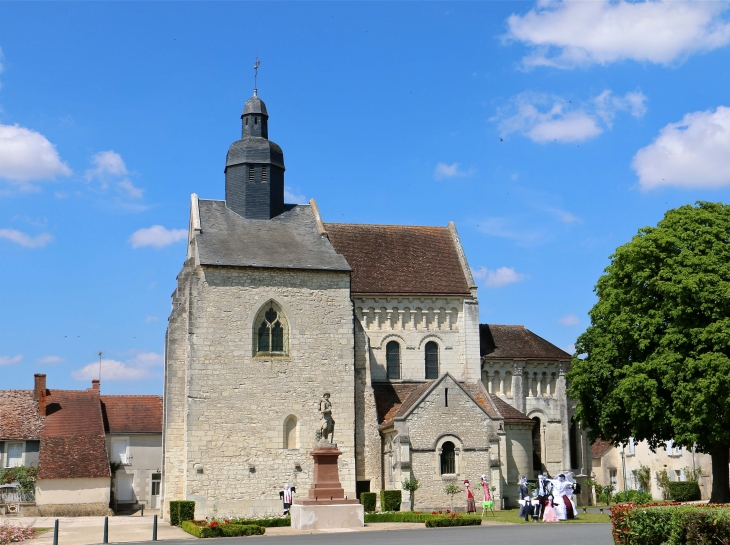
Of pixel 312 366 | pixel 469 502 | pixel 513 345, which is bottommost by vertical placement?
pixel 469 502

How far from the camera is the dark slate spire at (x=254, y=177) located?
37188 millimetres

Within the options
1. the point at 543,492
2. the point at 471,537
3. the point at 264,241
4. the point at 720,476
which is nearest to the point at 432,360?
the point at 264,241

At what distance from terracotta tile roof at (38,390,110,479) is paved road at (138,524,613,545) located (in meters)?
21.1

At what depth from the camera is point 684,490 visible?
38.2 metres

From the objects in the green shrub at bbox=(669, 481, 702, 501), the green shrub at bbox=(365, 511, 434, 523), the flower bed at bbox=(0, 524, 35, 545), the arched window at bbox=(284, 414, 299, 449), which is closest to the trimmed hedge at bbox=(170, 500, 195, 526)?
the arched window at bbox=(284, 414, 299, 449)

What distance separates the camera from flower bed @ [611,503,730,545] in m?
12.7

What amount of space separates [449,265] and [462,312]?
244 centimetres

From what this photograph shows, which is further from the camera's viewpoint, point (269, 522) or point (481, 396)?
point (481, 396)

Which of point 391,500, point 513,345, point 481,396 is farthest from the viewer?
point 513,345

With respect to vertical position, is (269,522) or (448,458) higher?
(448,458)

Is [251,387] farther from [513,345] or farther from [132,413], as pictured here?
[132,413]

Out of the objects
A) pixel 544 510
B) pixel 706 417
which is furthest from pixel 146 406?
pixel 706 417

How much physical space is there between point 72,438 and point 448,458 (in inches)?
798

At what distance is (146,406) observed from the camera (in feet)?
165
